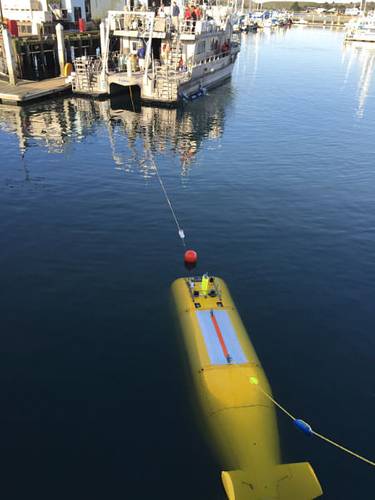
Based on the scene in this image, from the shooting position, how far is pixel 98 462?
10.6 m

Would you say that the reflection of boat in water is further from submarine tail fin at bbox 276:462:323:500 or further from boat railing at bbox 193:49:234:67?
submarine tail fin at bbox 276:462:323:500

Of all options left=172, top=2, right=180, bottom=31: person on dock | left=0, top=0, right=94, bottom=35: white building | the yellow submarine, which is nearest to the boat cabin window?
left=172, top=2, right=180, bottom=31: person on dock

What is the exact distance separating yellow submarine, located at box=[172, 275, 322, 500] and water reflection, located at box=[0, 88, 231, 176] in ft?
54.4

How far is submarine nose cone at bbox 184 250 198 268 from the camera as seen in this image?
18.4 meters

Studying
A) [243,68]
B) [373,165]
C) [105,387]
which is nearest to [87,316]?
[105,387]

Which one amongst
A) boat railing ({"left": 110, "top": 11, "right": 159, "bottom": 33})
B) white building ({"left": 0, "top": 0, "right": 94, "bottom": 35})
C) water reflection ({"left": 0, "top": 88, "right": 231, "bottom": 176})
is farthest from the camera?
white building ({"left": 0, "top": 0, "right": 94, "bottom": 35})

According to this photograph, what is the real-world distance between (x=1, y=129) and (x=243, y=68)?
54954 millimetres

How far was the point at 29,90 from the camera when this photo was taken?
44.3m

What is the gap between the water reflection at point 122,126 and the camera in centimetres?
3284

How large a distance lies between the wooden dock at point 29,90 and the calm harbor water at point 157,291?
203 inches

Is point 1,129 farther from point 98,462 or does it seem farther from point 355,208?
point 98,462

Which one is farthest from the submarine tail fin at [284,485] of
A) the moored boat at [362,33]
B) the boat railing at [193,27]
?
the moored boat at [362,33]

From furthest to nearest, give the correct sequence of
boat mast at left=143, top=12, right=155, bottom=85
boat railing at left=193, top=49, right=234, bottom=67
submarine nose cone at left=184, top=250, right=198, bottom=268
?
1. boat railing at left=193, top=49, right=234, bottom=67
2. boat mast at left=143, top=12, right=155, bottom=85
3. submarine nose cone at left=184, top=250, right=198, bottom=268

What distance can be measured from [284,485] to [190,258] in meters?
10.7
